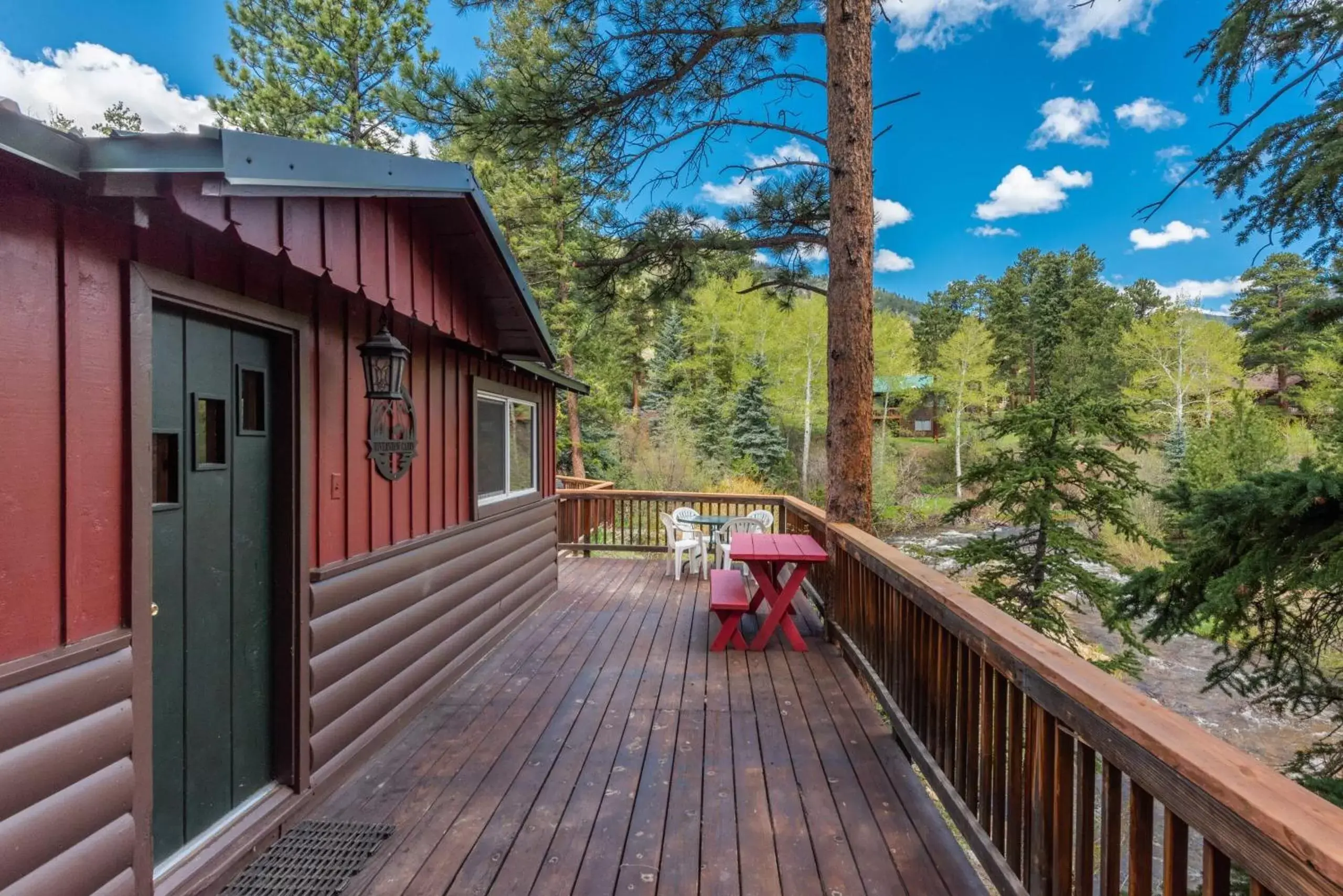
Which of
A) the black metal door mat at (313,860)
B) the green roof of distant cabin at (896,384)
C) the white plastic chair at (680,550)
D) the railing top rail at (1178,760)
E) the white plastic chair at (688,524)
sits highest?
the green roof of distant cabin at (896,384)

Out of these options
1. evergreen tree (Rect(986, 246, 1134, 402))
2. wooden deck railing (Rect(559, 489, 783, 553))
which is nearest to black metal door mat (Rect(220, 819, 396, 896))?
wooden deck railing (Rect(559, 489, 783, 553))

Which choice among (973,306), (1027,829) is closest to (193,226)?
(1027,829)

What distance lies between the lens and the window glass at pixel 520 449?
A: 500cm

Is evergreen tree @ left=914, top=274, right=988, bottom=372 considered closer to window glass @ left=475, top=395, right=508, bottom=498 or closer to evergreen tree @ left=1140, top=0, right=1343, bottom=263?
evergreen tree @ left=1140, top=0, right=1343, bottom=263

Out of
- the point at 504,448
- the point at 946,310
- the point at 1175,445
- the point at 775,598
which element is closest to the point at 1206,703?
the point at 775,598

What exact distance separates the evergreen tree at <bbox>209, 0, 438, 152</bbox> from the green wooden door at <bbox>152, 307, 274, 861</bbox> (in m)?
9.12

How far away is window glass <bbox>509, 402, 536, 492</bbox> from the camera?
5000 millimetres

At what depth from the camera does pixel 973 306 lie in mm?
32062

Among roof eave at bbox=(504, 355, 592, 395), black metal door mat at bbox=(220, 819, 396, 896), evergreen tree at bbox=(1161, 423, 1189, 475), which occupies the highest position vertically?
roof eave at bbox=(504, 355, 592, 395)

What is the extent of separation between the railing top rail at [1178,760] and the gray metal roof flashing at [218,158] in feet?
7.19

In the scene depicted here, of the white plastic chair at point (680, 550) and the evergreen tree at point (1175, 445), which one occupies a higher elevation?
the evergreen tree at point (1175, 445)

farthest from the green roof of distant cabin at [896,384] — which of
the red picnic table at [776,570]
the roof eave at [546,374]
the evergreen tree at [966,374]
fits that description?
the red picnic table at [776,570]

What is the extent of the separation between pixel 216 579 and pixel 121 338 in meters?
0.84

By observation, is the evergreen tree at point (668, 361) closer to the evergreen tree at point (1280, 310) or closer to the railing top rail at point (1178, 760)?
the evergreen tree at point (1280, 310)
